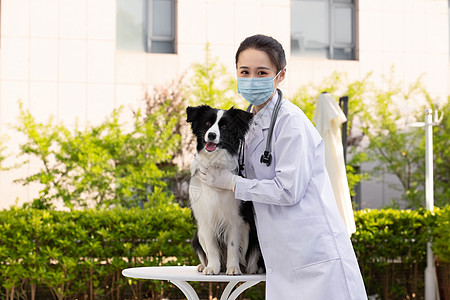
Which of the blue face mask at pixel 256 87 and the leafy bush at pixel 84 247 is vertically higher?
the blue face mask at pixel 256 87

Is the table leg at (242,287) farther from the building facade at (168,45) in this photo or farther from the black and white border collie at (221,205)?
the building facade at (168,45)

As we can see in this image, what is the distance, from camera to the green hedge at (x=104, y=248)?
6992 millimetres

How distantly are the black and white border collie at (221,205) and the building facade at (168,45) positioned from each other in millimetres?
10731

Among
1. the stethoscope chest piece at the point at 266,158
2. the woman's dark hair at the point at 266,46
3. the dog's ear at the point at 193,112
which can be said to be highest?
the woman's dark hair at the point at 266,46

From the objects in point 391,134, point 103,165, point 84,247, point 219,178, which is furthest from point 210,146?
point 391,134

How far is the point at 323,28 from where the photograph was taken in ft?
51.2

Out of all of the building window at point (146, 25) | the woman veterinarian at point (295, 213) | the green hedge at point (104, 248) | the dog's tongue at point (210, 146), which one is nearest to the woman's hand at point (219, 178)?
the woman veterinarian at point (295, 213)

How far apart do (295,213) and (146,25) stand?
12651 millimetres

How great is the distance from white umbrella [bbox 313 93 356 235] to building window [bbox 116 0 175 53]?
27.4 feet

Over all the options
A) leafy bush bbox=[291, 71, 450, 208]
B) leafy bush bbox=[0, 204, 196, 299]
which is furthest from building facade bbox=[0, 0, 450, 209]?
leafy bush bbox=[0, 204, 196, 299]

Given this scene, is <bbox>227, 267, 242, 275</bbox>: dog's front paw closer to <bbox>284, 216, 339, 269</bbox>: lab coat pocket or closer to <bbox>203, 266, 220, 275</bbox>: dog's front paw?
<bbox>203, 266, 220, 275</bbox>: dog's front paw

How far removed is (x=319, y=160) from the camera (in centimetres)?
280

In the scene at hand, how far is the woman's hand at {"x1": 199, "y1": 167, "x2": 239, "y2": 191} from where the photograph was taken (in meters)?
2.84

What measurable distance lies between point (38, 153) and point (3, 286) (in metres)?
2.99
